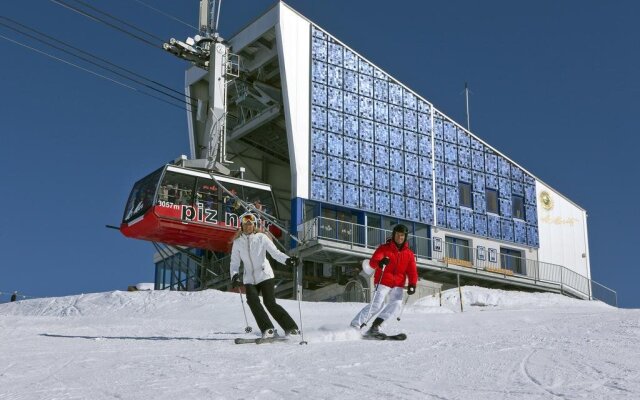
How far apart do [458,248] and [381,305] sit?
27.7 metres

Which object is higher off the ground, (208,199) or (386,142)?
(386,142)

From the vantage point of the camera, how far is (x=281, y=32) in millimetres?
33344

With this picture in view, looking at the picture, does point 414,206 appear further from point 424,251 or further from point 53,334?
point 53,334

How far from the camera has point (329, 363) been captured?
737 centimetres

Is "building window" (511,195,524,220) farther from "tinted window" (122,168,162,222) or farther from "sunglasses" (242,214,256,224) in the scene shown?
"sunglasses" (242,214,256,224)

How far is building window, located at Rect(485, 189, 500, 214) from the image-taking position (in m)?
40.8

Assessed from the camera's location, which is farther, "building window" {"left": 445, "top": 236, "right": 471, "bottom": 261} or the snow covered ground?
"building window" {"left": 445, "top": 236, "right": 471, "bottom": 261}

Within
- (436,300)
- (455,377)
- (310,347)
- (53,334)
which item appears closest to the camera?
(455,377)

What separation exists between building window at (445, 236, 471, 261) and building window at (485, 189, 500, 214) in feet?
9.02

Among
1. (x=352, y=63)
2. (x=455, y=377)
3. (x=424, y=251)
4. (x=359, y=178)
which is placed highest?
(x=352, y=63)

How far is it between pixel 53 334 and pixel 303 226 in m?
21.0

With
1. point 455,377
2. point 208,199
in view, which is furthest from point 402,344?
point 208,199

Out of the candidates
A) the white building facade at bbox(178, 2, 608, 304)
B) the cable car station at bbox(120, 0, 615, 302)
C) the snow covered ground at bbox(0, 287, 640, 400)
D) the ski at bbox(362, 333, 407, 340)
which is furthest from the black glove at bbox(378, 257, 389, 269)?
the white building facade at bbox(178, 2, 608, 304)

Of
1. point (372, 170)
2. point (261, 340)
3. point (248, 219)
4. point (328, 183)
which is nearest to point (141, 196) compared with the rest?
point (328, 183)
